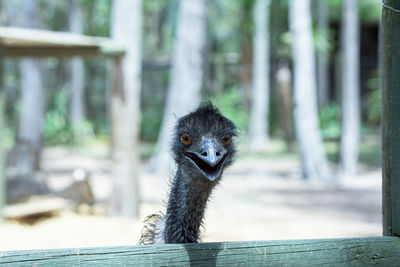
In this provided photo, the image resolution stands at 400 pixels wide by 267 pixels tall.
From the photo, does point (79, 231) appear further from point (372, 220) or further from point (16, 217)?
point (372, 220)

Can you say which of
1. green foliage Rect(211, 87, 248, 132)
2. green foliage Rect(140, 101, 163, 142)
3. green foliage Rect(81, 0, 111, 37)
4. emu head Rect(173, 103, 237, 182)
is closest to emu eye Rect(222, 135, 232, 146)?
emu head Rect(173, 103, 237, 182)

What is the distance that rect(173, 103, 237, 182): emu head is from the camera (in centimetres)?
201

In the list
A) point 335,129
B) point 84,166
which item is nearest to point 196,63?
point 84,166

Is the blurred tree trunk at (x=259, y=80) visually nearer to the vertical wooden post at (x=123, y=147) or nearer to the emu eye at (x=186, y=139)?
the vertical wooden post at (x=123, y=147)

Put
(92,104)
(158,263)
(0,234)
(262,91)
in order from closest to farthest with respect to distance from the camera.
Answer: (158,263), (0,234), (262,91), (92,104)

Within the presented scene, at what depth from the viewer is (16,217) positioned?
7715 millimetres

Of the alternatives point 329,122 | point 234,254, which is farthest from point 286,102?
point 234,254

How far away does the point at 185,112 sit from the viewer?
12.3 m

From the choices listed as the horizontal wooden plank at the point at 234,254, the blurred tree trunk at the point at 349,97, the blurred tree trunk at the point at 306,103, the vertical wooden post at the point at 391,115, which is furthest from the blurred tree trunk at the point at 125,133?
the blurred tree trunk at the point at 349,97

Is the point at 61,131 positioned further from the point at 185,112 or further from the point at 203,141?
the point at 203,141

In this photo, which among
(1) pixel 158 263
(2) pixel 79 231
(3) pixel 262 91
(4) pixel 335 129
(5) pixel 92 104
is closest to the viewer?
(1) pixel 158 263

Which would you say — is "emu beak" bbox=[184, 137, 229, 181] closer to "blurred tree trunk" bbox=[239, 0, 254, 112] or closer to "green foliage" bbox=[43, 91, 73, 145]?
"blurred tree trunk" bbox=[239, 0, 254, 112]

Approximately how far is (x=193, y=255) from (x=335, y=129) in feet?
67.2

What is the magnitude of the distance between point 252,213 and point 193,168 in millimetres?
6615
